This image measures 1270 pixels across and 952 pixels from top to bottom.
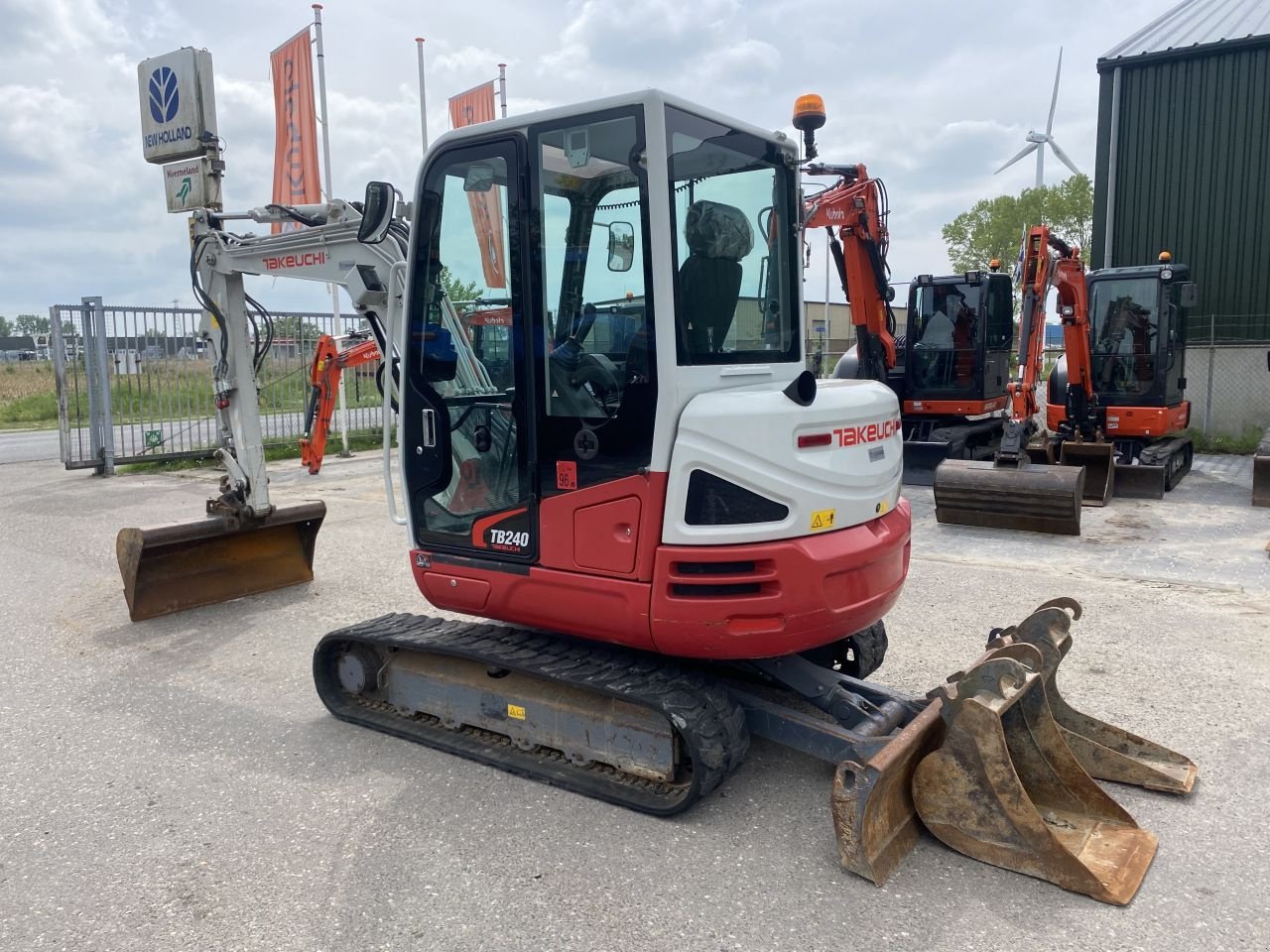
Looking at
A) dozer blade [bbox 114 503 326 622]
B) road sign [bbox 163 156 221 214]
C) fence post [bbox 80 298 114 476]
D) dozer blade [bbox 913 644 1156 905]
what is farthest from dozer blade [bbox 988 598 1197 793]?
fence post [bbox 80 298 114 476]

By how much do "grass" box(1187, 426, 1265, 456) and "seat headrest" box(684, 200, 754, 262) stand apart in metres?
13.7

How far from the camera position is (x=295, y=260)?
17.9ft

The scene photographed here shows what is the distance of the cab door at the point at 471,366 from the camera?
3.76 meters

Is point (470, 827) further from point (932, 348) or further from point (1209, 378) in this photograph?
point (1209, 378)

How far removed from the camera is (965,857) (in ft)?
10.7

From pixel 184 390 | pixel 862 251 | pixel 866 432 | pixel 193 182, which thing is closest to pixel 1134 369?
pixel 862 251

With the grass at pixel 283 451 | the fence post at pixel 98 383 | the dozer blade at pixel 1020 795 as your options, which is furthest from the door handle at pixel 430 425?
the fence post at pixel 98 383

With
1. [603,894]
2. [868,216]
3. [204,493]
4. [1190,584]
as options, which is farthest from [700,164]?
[204,493]

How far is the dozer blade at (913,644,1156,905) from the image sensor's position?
10.1 feet

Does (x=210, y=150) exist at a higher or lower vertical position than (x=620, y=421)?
higher

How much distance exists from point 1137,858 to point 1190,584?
4.40 metres

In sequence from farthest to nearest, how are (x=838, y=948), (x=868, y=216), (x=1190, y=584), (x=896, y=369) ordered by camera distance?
(x=896, y=369) < (x=868, y=216) < (x=1190, y=584) < (x=838, y=948)

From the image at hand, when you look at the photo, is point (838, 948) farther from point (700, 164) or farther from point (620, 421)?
point (700, 164)

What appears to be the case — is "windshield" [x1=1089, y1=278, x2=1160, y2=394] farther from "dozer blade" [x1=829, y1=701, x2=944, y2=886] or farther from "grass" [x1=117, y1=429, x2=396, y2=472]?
"dozer blade" [x1=829, y1=701, x2=944, y2=886]
